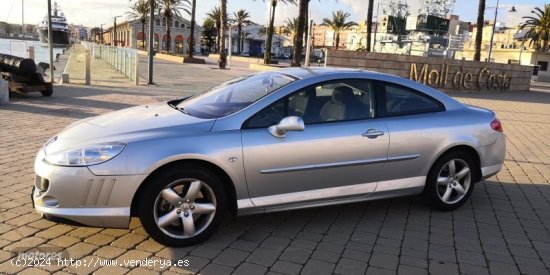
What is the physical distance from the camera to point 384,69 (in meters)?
19.1

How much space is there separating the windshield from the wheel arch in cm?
50

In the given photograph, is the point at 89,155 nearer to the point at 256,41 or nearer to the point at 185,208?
the point at 185,208

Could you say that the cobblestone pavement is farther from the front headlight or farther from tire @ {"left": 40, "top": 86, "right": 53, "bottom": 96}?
tire @ {"left": 40, "top": 86, "right": 53, "bottom": 96}

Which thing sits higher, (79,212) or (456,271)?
(79,212)

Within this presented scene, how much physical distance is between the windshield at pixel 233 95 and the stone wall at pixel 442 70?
1335 cm

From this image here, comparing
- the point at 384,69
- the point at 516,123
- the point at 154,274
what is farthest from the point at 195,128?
the point at 384,69

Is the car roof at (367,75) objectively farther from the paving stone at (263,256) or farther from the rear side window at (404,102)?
the paving stone at (263,256)

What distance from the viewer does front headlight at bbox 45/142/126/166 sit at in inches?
137

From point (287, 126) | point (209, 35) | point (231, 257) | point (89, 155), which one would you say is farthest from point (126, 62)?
point (209, 35)

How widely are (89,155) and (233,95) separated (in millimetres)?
1519

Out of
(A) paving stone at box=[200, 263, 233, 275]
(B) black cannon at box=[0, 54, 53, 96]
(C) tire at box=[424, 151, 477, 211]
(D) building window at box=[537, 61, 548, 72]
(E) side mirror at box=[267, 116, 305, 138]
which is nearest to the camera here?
(A) paving stone at box=[200, 263, 233, 275]

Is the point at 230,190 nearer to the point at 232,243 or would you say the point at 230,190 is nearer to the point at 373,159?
the point at 232,243

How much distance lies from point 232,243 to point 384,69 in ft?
53.7

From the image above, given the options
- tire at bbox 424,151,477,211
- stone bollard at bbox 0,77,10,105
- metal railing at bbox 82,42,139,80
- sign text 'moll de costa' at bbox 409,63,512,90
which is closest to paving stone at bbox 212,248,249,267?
tire at bbox 424,151,477,211
